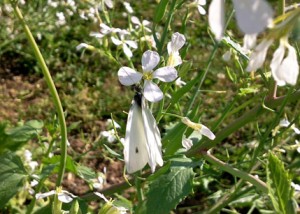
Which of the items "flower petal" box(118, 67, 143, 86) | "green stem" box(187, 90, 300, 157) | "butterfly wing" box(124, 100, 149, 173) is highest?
"flower petal" box(118, 67, 143, 86)

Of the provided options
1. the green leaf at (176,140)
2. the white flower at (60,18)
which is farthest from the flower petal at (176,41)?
the white flower at (60,18)

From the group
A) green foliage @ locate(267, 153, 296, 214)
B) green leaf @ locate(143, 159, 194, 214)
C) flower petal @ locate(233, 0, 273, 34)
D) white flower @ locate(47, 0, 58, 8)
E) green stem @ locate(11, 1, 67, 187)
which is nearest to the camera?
flower petal @ locate(233, 0, 273, 34)

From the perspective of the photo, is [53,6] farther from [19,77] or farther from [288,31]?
[288,31]

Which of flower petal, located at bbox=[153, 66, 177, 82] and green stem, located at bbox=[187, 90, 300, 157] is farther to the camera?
green stem, located at bbox=[187, 90, 300, 157]

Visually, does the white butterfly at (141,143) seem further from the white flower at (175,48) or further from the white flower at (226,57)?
the white flower at (226,57)

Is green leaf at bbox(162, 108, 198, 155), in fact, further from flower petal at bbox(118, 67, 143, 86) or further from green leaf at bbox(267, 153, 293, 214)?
green leaf at bbox(267, 153, 293, 214)

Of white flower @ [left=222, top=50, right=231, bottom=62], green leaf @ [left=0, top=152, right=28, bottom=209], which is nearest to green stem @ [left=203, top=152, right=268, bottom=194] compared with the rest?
white flower @ [left=222, top=50, right=231, bottom=62]

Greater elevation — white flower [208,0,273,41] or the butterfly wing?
white flower [208,0,273,41]
